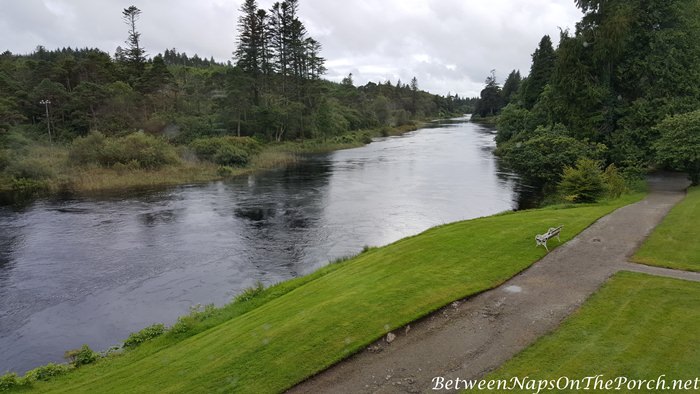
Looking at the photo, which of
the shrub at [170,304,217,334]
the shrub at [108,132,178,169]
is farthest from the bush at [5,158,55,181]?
the shrub at [170,304,217,334]

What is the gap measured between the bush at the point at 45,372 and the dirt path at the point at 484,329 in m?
7.24

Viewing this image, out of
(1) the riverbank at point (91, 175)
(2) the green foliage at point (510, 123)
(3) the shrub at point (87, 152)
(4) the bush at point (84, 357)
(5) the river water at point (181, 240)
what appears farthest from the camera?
(2) the green foliage at point (510, 123)

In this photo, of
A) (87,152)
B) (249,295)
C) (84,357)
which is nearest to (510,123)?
(87,152)

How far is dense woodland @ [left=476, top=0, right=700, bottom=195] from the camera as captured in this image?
27594 millimetres

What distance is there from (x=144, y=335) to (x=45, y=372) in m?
2.59

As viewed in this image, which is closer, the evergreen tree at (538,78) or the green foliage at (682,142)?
the green foliage at (682,142)

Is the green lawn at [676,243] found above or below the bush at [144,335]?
above

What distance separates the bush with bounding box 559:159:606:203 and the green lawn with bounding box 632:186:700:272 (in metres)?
5.33

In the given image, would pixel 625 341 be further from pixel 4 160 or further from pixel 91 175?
pixel 4 160

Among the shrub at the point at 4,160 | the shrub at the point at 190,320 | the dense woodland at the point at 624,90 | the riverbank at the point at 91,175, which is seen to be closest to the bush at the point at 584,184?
the dense woodland at the point at 624,90

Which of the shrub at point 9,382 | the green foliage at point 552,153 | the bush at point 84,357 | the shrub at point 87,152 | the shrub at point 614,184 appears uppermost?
the shrub at point 87,152

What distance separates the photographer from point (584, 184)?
23016mm

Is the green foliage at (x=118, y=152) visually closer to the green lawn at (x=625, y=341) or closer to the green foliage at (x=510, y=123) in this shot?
the green foliage at (x=510, y=123)

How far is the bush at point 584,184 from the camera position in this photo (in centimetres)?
2286
